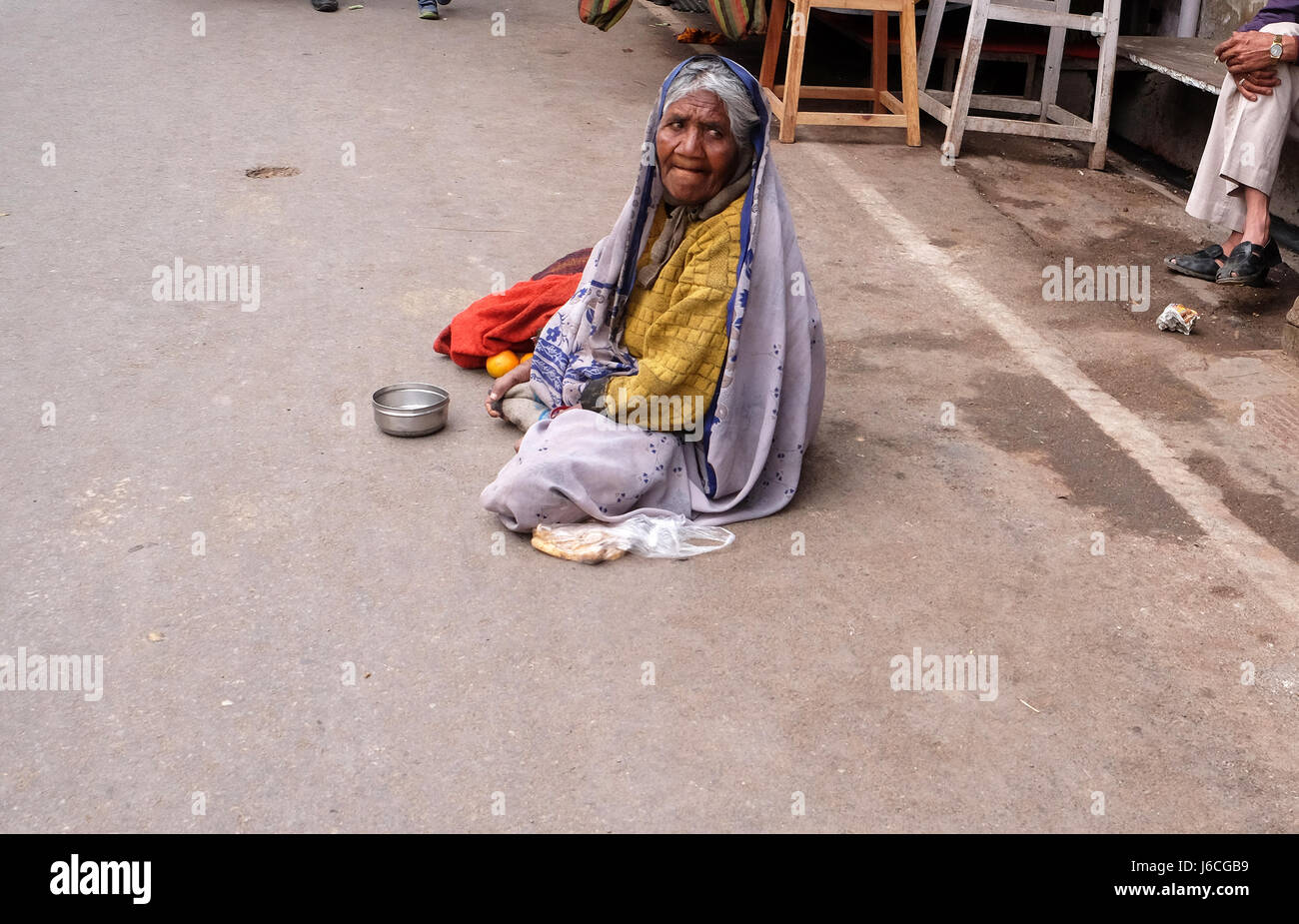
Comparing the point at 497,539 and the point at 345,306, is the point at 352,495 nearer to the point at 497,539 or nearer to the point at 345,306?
the point at 497,539

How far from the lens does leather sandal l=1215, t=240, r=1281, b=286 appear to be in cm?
511

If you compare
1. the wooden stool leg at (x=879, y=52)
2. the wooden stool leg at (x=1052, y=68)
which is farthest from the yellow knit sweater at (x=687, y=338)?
the wooden stool leg at (x=1052, y=68)

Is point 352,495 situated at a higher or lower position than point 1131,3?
lower

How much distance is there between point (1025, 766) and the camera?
2.57 meters

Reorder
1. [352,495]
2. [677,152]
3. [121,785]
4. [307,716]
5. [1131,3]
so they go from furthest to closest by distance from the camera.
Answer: [1131,3] < [352,495] < [677,152] < [307,716] < [121,785]

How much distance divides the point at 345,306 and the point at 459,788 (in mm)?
2697

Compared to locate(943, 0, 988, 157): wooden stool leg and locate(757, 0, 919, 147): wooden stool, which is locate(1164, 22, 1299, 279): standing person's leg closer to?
locate(943, 0, 988, 157): wooden stool leg

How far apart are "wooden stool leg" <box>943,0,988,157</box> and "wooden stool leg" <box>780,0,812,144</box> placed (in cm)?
87

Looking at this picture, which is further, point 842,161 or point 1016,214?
point 842,161

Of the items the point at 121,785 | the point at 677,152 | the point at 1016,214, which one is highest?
the point at 677,152

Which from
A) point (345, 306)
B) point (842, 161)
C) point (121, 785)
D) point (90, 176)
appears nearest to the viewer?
point (121, 785)

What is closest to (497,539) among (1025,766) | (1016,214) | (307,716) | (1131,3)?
(307,716)

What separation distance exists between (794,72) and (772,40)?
0.65 m

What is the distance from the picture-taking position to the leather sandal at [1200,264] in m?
5.32
